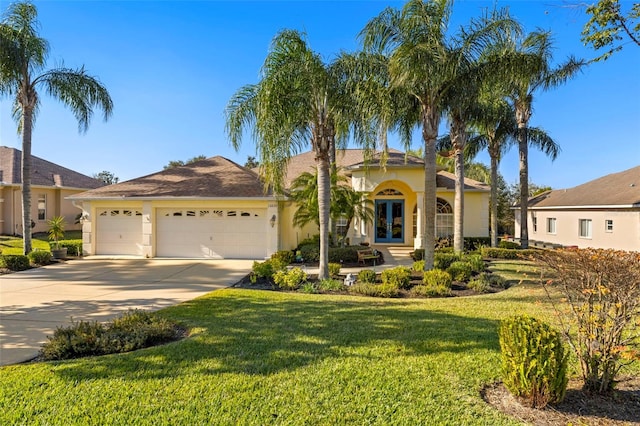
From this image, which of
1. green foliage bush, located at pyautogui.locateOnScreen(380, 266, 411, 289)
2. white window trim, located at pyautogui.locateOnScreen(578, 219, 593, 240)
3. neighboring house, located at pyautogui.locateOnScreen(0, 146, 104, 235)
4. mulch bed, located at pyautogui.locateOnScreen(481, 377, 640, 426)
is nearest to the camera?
mulch bed, located at pyautogui.locateOnScreen(481, 377, 640, 426)

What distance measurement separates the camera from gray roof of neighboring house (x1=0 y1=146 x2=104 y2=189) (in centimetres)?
2303

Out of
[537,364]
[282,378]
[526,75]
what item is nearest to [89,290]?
[282,378]

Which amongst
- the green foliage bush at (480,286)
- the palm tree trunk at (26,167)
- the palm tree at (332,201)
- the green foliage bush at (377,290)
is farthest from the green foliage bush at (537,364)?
the palm tree trunk at (26,167)

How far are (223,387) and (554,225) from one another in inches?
1157

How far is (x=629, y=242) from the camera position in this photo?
18.5 metres

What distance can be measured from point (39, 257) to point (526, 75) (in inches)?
758

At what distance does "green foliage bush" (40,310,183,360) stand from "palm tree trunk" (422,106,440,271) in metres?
8.04

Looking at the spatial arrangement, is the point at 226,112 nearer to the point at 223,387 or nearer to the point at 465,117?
the point at 223,387

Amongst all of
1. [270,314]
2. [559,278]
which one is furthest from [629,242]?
[270,314]

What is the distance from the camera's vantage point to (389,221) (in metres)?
22.3

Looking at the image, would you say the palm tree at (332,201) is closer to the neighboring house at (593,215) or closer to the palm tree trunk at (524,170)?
the palm tree trunk at (524,170)

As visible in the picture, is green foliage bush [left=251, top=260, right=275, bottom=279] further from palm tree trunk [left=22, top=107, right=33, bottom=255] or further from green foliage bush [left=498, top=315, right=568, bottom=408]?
palm tree trunk [left=22, top=107, right=33, bottom=255]

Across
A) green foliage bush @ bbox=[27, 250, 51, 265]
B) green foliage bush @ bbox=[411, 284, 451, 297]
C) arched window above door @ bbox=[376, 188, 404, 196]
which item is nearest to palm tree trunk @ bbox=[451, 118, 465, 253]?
green foliage bush @ bbox=[411, 284, 451, 297]

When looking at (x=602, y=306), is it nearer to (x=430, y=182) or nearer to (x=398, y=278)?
(x=398, y=278)
